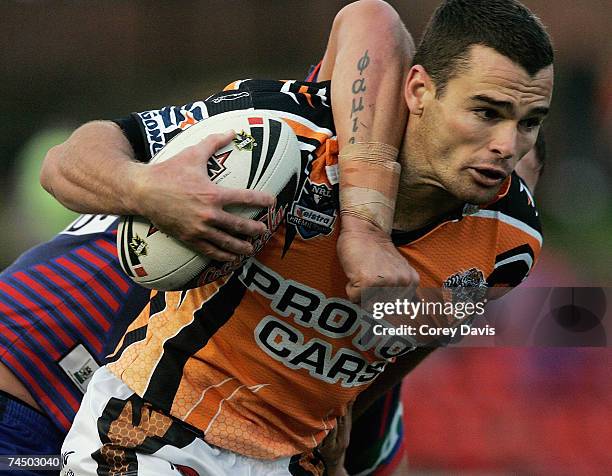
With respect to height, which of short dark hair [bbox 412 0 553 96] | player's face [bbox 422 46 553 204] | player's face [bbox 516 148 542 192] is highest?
short dark hair [bbox 412 0 553 96]

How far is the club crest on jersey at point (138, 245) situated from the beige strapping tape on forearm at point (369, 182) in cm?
55

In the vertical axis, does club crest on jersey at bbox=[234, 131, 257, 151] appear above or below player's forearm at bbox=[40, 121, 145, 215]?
above

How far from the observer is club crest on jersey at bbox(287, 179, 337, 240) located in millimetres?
2613

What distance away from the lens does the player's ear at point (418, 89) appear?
263 cm

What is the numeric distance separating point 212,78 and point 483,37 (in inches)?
265

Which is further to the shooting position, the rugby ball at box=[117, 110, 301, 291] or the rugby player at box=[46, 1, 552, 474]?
the rugby player at box=[46, 1, 552, 474]

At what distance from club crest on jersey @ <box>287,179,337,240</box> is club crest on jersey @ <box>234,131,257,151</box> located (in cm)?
29

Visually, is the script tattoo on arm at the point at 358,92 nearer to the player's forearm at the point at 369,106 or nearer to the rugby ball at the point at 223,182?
the player's forearm at the point at 369,106

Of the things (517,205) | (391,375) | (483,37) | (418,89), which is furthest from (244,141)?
(391,375)

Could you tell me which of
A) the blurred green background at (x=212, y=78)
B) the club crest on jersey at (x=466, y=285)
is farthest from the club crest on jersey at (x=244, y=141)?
the blurred green background at (x=212, y=78)

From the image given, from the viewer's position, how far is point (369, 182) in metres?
2.54

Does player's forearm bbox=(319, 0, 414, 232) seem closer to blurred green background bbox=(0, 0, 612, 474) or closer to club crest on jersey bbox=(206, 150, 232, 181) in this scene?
club crest on jersey bbox=(206, 150, 232, 181)

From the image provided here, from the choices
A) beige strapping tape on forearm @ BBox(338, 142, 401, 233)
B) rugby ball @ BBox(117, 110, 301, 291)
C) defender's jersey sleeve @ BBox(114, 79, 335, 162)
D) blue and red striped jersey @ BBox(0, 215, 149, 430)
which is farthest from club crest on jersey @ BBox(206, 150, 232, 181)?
blue and red striped jersey @ BBox(0, 215, 149, 430)

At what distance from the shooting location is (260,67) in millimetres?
9008
